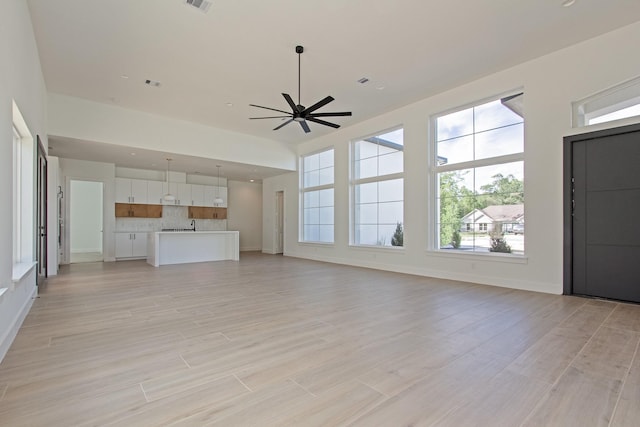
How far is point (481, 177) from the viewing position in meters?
5.79

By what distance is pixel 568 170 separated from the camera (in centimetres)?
470

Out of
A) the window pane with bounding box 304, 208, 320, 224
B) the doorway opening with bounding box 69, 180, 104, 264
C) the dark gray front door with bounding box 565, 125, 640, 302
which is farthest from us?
the window pane with bounding box 304, 208, 320, 224

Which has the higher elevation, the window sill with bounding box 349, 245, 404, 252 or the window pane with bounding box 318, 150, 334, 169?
the window pane with bounding box 318, 150, 334, 169

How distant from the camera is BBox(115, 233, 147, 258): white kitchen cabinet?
951 cm

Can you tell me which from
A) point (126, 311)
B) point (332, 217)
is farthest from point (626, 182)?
point (126, 311)

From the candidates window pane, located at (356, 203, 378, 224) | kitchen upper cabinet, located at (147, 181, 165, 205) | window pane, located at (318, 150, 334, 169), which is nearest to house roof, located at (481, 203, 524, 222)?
window pane, located at (356, 203, 378, 224)

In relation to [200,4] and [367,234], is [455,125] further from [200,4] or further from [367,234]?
[200,4]

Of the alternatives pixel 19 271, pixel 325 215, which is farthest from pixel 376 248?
pixel 19 271

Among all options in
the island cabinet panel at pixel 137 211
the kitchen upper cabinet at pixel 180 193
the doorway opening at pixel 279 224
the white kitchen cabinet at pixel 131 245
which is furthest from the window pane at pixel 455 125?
the white kitchen cabinet at pixel 131 245

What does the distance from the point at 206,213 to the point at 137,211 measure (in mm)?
2141

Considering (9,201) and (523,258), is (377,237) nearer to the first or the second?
(523,258)

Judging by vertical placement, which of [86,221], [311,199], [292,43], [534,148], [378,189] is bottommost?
[86,221]

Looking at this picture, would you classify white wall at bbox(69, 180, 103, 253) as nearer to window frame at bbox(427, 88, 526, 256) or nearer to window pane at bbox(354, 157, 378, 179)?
window pane at bbox(354, 157, 378, 179)

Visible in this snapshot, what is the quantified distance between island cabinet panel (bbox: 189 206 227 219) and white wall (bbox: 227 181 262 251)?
76 centimetres
